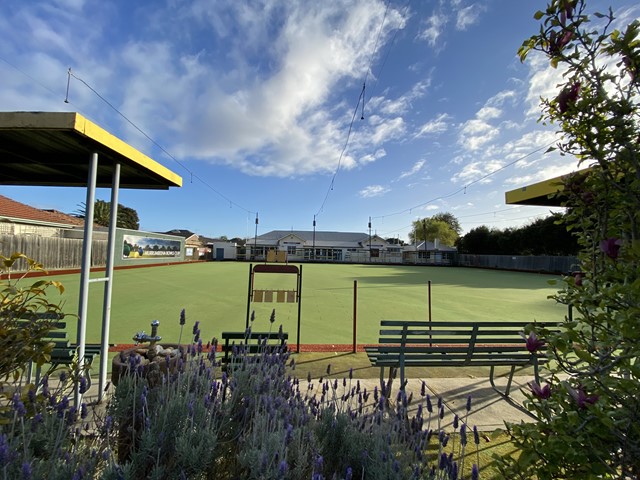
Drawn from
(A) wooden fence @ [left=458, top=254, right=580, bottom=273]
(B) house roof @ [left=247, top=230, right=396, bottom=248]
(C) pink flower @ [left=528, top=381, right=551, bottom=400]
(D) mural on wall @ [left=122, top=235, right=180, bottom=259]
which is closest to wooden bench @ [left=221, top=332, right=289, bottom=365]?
(C) pink flower @ [left=528, top=381, right=551, bottom=400]

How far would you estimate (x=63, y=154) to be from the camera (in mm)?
3225

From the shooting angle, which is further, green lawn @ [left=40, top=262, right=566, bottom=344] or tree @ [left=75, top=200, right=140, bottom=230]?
tree @ [left=75, top=200, right=140, bottom=230]

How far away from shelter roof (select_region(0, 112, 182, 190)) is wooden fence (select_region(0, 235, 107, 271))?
46.0 ft

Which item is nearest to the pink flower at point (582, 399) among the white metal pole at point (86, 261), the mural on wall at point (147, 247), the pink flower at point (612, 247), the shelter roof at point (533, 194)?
the pink flower at point (612, 247)

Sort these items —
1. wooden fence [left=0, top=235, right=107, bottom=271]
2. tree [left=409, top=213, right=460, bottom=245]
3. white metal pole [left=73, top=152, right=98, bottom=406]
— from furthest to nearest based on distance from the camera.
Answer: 1. tree [left=409, top=213, right=460, bottom=245]
2. wooden fence [left=0, top=235, right=107, bottom=271]
3. white metal pole [left=73, top=152, right=98, bottom=406]

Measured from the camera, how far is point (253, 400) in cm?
191

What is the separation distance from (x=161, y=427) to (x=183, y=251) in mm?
38568

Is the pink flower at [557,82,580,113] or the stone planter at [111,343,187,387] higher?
the pink flower at [557,82,580,113]

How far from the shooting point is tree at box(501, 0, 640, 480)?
3.90 feet

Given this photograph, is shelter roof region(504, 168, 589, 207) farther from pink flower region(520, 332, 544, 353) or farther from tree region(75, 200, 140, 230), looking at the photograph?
tree region(75, 200, 140, 230)

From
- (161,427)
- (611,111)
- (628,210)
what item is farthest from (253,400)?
(611,111)

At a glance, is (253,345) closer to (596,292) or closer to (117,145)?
(117,145)

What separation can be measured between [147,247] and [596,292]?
3191 centimetres

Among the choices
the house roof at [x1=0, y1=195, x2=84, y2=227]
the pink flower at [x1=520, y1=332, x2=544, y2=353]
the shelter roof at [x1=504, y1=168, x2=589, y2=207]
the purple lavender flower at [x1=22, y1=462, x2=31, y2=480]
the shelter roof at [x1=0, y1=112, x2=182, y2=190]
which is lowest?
the purple lavender flower at [x1=22, y1=462, x2=31, y2=480]
